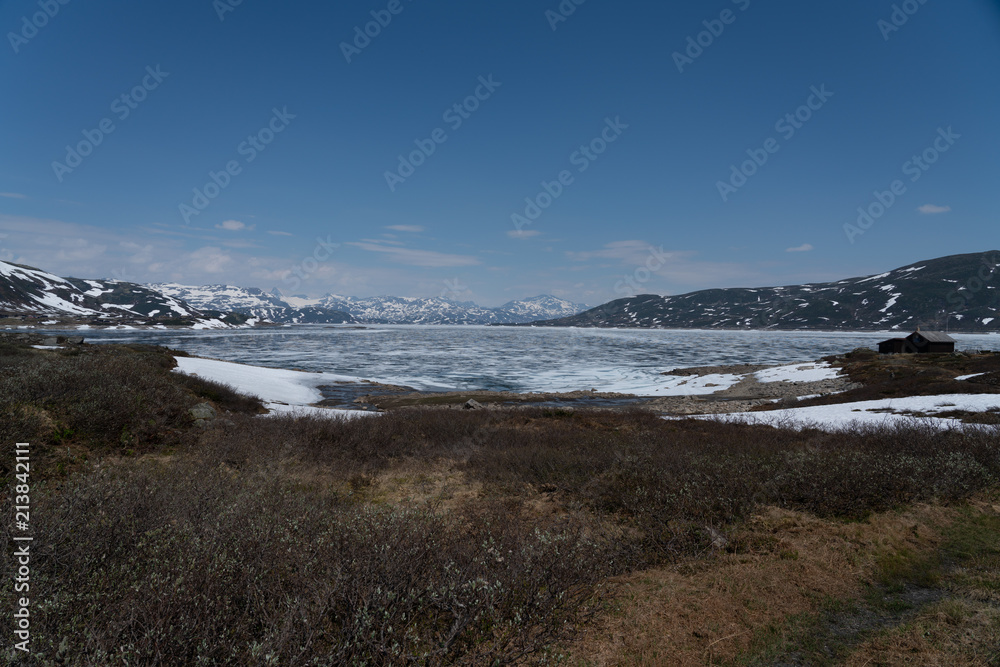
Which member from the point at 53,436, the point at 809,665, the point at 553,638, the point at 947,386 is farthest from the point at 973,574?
the point at 947,386

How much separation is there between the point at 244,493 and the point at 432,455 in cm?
665

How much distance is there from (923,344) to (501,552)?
233ft

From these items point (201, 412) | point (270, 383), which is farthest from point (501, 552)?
point (270, 383)

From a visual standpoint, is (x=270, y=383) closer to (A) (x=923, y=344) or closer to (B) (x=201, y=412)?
(B) (x=201, y=412)

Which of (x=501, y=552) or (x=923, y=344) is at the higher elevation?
(x=923, y=344)

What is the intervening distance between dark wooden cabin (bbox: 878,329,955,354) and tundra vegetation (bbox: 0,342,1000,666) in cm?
5824

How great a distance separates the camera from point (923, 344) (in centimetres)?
5366

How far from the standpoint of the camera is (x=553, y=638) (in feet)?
13.7

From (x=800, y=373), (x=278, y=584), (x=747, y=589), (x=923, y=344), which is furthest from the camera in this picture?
(x=923, y=344)

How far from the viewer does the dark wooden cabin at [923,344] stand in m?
52.2

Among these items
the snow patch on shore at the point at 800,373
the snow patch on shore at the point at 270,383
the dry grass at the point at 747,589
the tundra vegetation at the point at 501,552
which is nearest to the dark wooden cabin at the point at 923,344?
the snow patch on shore at the point at 800,373

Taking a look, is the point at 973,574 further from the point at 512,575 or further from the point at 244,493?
the point at 244,493

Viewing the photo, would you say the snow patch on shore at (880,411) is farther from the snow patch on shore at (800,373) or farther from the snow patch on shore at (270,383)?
the snow patch on shore at (270,383)

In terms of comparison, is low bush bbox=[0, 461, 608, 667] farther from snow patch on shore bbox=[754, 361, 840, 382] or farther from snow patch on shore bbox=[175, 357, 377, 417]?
snow patch on shore bbox=[754, 361, 840, 382]
